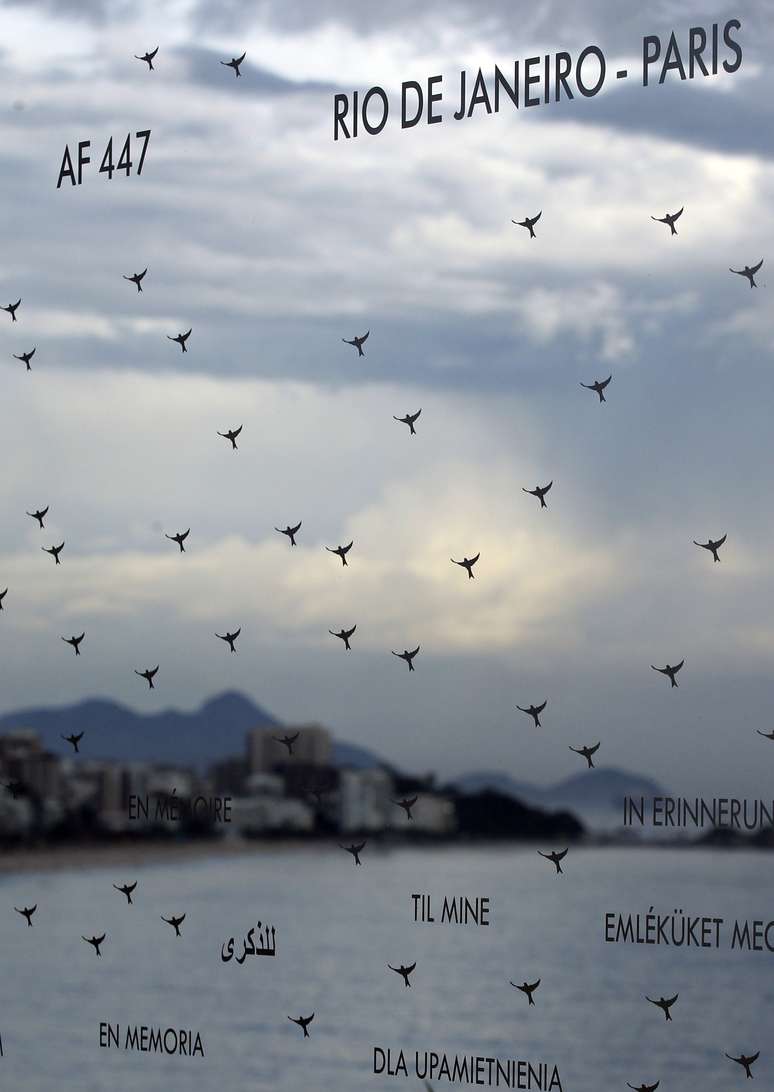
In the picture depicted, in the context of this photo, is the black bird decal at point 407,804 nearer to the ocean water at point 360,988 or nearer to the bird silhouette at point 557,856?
the bird silhouette at point 557,856

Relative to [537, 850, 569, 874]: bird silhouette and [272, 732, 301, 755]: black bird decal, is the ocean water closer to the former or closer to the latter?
[272, 732, 301, 755]: black bird decal

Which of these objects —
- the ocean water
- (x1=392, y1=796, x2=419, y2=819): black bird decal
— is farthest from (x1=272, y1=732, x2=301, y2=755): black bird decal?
the ocean water

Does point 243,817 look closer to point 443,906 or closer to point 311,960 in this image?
point 443,906

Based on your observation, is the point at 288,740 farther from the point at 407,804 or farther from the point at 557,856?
Answer: the point at 557,856

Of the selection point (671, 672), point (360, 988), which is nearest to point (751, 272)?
point (671, 672)

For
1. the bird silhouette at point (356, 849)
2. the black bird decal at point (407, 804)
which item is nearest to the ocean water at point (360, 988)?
the black bird decal at point (407, 804)
